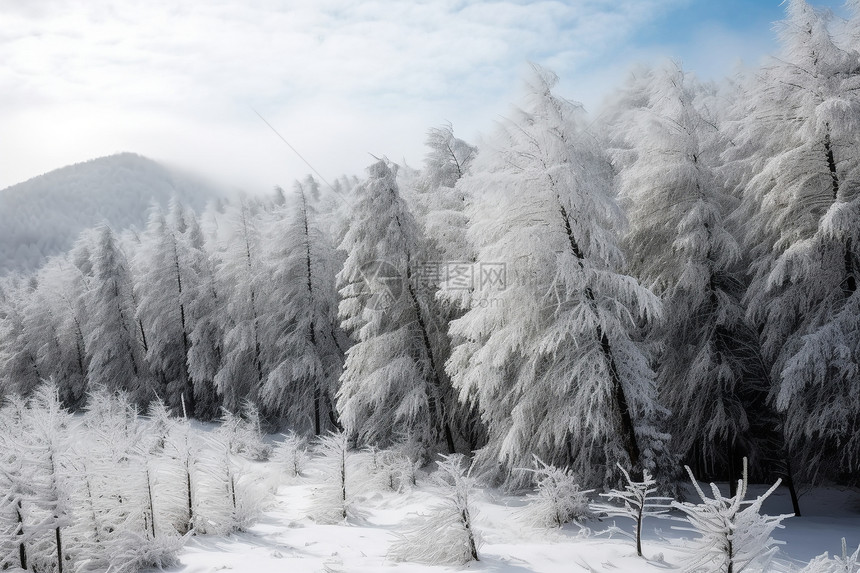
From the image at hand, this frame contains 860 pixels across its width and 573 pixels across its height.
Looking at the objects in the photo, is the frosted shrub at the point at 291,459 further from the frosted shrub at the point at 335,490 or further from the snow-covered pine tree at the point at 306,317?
the frosted shrub at the point at 335,490

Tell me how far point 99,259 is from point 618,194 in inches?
1257

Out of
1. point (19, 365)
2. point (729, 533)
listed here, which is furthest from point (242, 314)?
A: point (19, 365)

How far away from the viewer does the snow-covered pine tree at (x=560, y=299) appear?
412 inches

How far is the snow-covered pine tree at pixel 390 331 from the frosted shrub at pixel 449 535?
7085 millimetres

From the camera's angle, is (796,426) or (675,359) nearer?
(796,426)

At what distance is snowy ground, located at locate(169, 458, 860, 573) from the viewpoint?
7.66m

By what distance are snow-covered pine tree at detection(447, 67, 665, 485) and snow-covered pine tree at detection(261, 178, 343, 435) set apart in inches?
502

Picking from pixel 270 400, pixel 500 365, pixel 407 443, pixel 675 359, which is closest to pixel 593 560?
pixel 500 365

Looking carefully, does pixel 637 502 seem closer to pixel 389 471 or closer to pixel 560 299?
pixel 560 299

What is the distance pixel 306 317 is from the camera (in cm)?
2298

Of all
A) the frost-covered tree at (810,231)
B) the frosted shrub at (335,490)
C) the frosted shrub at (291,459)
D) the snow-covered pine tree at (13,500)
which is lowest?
the frosted shrub at (291,459)

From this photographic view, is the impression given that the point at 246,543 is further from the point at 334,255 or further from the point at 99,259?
the point at 99,259

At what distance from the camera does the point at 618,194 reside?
1410 centimetres

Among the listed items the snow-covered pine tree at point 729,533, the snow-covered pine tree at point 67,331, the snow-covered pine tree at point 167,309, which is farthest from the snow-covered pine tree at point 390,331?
the snow-covered pine tree at point 67,331
